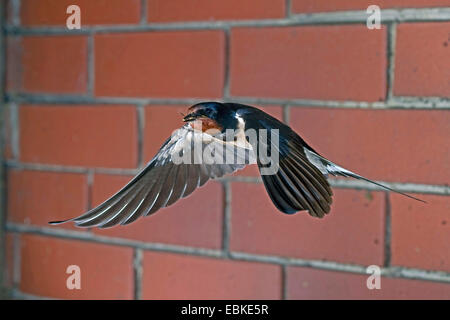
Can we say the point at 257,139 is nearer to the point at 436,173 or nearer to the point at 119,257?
the point at 436,173

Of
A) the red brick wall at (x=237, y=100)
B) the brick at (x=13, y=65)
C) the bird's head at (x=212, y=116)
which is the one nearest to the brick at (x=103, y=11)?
the red brick wall at (x=237, y=100)

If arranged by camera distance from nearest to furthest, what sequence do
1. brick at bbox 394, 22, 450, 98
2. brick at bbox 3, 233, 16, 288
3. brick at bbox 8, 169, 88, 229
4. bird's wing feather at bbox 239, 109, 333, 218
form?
bird's wing feather at bbox 239, 109, 333, 218 → brick at bbox 394, 22, 450, 98 → brick at bbox 8, 169, 88, 229 → brick at bbox 3, 233, 16, 288

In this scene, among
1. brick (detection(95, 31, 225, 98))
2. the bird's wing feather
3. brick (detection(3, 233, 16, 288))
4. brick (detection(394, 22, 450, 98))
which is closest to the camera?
the bird's wing feather

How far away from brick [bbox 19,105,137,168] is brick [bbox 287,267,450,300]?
30 centimetres

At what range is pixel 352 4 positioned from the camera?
77cm

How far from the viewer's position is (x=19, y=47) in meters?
0.99

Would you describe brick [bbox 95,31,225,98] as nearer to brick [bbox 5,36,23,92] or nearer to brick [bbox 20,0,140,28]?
brick [bbox 20,0,140,28]

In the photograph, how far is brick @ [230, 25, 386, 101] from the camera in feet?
2.49

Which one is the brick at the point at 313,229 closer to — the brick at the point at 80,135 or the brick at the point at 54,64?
the brick at the point at 80,135

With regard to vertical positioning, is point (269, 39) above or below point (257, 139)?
above

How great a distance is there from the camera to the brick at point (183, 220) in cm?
89

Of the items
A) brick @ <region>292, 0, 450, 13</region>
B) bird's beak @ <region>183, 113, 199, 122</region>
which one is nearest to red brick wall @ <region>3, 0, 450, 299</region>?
brick @ <region>292, 0, 450, 13</region>

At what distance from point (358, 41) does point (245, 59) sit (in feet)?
0.51
